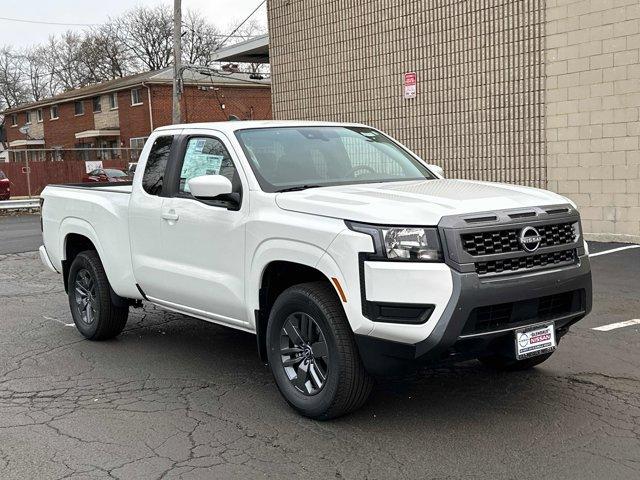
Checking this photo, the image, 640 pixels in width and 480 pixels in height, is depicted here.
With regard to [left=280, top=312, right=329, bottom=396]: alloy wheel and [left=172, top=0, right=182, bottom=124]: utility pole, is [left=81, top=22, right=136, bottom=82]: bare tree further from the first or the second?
[left=280, top=312, right=329, bottom=396]: alloy wheel

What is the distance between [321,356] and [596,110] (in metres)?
8.49

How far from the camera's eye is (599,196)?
1159 centimetres

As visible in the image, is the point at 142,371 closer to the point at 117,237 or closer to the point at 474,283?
the point at 117,237

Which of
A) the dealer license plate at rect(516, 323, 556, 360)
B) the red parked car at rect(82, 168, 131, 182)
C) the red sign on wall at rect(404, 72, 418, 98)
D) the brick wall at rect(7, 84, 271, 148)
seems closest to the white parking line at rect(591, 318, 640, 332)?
the dealer license plate at rect(516, 323, 556, 360)

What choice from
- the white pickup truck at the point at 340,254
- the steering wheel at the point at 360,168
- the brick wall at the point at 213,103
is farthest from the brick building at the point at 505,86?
the brick wall at the point at 213,103

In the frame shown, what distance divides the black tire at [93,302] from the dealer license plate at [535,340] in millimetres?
3896

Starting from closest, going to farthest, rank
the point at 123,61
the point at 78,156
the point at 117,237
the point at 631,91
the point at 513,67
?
the point at 117,237
the point at 631,91
the point at 513,67
the point at 78,156
the point at 123,61

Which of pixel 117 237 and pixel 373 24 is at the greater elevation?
pixel 373 24

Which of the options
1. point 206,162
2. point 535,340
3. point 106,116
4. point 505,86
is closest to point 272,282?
point 206,162

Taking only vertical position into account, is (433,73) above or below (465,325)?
above

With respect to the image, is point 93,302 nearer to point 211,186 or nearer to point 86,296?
point 86,296

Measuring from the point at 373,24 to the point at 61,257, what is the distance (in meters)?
9.45

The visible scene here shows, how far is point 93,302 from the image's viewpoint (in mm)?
7035

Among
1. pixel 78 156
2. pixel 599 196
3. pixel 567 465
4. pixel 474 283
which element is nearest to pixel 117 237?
pixel 474 283
